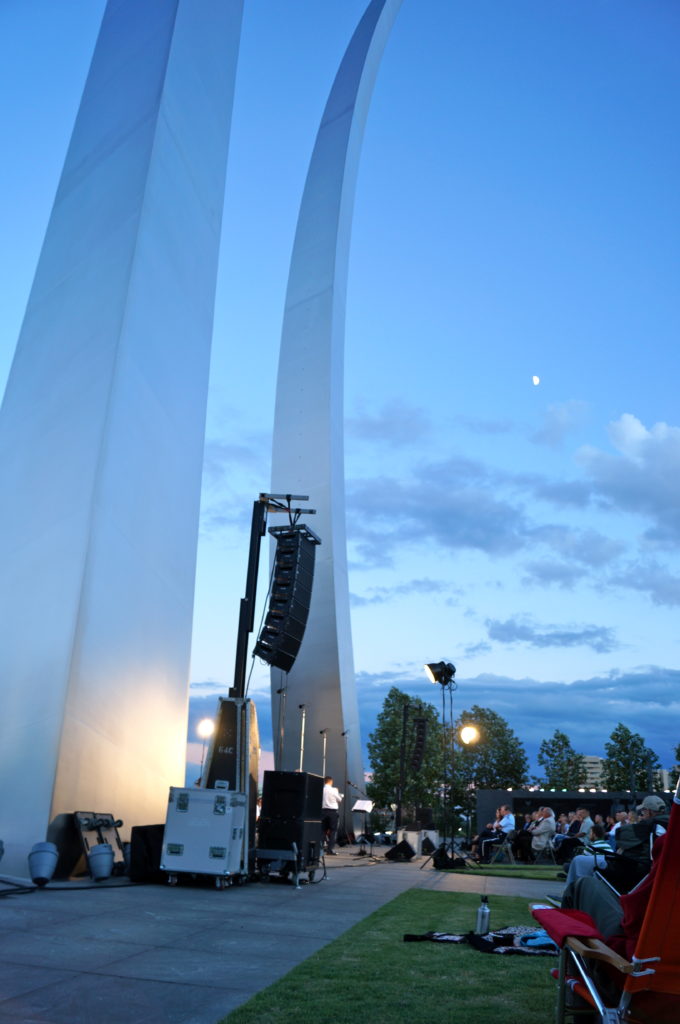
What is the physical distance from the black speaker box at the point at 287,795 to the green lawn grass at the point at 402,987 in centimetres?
330

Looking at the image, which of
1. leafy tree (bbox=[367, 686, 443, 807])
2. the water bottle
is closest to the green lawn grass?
the water bottle

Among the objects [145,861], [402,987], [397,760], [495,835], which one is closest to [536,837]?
[495,835]

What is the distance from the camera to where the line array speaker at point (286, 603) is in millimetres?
10578

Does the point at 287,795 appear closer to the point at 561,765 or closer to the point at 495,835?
the point at 495,835

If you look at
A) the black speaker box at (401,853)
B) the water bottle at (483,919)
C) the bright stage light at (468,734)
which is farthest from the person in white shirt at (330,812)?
the water bottle at (483,919)

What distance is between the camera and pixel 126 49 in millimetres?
12234

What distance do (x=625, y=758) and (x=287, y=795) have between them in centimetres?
5207

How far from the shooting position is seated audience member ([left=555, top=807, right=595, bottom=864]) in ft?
32.4

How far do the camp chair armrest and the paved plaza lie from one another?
154cm

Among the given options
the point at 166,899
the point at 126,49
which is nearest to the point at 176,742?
the point at 166,899

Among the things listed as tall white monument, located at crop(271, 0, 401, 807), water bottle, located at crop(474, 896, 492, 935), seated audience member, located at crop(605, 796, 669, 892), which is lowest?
water bottle, located at crop(474, 896, 492, 935)

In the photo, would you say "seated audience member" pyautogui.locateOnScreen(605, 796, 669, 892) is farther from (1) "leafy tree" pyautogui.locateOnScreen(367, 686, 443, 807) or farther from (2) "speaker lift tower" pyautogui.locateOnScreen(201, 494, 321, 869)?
(1) "leafy tree" pyautogui.locateOnScreen(367, 686, 443, 807)

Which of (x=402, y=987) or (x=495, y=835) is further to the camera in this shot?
(x=495, y=835)

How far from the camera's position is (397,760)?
47.6m
